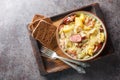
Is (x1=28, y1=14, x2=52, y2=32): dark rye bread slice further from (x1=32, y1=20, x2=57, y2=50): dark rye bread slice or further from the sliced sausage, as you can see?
the sliced sausage

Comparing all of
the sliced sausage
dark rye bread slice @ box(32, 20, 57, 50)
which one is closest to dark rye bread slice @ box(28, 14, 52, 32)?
dark rye bread slice @ box(32, 20, 57, 50)

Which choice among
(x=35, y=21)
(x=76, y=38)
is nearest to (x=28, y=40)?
(x=35, y=21)

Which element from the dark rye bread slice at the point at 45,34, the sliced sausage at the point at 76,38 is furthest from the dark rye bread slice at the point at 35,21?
the sliced sausage at the point at 76,38

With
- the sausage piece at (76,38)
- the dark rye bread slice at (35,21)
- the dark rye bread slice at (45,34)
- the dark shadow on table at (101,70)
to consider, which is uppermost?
the dark rye bread slice at (35,21)

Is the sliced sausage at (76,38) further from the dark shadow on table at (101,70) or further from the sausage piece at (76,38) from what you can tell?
the dark shadow on table at (101,70)

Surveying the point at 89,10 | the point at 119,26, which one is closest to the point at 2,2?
the point at 89,10

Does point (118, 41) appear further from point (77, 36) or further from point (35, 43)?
point (35, 43)
